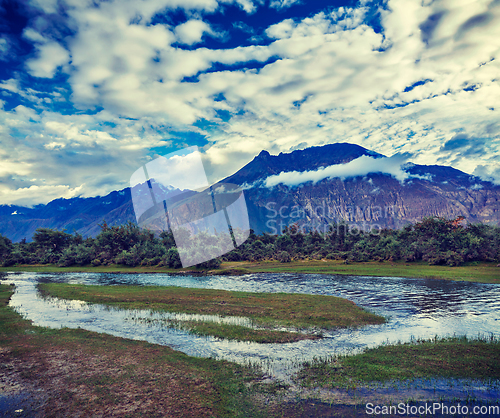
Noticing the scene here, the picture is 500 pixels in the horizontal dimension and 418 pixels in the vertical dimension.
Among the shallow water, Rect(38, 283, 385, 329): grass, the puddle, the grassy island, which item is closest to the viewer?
the puddle

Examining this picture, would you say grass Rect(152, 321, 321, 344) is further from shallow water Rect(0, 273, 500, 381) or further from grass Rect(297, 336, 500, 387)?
grass Rect(297, 336, 500, 387)

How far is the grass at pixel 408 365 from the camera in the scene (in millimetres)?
13094

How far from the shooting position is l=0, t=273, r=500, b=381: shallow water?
1691cm

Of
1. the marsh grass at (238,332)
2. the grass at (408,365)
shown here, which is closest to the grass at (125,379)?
the grass at (408,365)

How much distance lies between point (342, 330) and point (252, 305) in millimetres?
10935

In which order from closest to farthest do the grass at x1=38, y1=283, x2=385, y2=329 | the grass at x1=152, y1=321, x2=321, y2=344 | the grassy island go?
the grass at x1=152, y1=321, x2=321, y2=344 → the grassy island → the grass at x1=38, y1=283, x2=385, y2=329

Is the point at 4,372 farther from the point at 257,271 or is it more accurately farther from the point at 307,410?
the point at 257,271

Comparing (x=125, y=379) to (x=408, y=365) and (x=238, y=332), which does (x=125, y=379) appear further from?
(x=408, y=365)

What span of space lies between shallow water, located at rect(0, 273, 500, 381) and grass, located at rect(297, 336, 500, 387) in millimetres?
1323

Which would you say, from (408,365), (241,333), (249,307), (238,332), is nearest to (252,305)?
(249,307)

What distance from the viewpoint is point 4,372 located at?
547 inches

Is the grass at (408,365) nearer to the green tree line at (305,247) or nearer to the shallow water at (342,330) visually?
the shallow water at (342,330)

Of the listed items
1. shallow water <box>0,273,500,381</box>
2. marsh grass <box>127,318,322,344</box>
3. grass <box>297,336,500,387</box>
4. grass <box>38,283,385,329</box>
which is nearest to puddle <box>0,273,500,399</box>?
shallow water <box>0,273,500,381</box>

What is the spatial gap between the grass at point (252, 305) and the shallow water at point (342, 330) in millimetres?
1918
